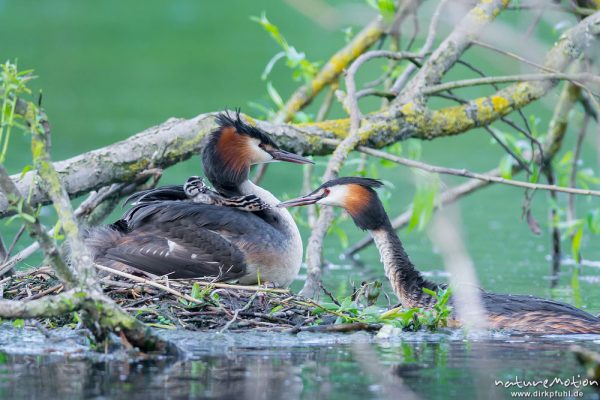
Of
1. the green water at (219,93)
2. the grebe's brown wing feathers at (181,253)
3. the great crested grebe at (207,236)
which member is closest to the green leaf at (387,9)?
the green water at (219,93)

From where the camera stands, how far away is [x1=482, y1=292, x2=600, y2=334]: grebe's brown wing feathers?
6.26 metres

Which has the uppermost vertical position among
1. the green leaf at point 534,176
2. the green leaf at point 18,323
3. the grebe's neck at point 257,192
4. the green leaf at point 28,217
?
the green leaf at point 534,176

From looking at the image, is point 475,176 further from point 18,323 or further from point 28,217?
point 28,217

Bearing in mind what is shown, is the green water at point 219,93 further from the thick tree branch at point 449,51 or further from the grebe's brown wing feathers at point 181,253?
the grebe's brown wing feathers at point 181,253

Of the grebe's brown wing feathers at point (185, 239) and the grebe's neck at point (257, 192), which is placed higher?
the grebe's neck at point (257, 192)

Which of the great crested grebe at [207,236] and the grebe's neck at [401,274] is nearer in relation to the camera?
the great crested grebe at [207,236]

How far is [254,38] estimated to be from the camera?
72.2ft

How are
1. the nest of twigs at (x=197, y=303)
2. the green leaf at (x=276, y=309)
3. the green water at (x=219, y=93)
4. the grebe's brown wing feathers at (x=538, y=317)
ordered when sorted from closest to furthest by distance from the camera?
the nest of twigs at (x=197, y=303) → the green leaf at (x=276, y=309) → the grebe's brown wing feathers at (x=538, y=317) → the green water at (x=219, y=93)

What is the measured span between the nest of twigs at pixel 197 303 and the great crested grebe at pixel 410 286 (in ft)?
2.59

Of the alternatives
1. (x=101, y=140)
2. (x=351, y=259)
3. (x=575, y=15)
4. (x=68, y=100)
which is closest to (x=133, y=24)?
(x=68, y=100)

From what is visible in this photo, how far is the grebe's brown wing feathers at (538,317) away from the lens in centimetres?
626

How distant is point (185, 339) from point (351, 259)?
4.67 metres

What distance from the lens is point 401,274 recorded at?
22.7 ft

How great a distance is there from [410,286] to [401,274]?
0.10 metres
